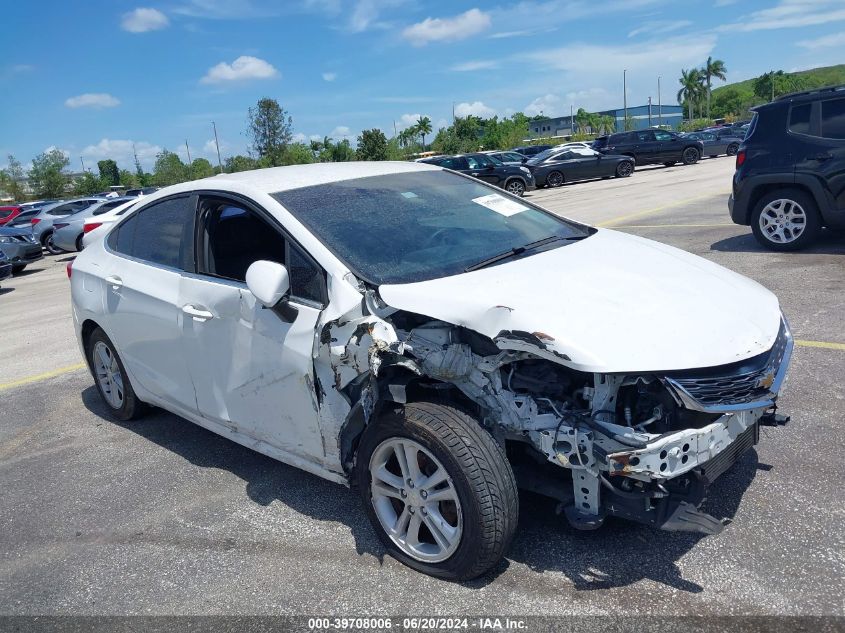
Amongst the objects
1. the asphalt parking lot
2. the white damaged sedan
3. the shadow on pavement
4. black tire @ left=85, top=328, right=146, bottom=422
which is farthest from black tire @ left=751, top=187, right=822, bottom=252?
black tire @ left=85, top=328, right=146, bottom=422

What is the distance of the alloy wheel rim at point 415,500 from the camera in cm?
297

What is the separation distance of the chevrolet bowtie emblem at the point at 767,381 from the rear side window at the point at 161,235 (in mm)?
3031

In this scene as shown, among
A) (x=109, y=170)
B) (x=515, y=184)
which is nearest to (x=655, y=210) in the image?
(x=515, y=184)

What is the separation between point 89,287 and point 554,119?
14470 centimetres

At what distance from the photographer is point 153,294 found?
4.34 meters

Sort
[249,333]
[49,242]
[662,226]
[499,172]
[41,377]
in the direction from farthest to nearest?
[499,172] < [49,242] < [662,226] < [41,377] < [249,333]

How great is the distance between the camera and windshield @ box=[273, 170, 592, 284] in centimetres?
345

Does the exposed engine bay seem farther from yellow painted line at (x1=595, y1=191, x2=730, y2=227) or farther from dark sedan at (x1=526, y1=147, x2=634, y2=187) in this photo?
dark sedan at (x1=526, y1=147, x2=634, y2=187)

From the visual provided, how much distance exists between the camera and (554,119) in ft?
465

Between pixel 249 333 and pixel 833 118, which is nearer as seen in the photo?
pixel 249 333

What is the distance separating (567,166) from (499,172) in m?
4.34

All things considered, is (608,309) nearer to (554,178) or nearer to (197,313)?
(197,313)

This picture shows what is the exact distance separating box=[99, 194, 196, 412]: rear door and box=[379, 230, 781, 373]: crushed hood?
168 centimetres

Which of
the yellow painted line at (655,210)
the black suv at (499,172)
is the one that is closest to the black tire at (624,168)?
the black suv at (499,172)
